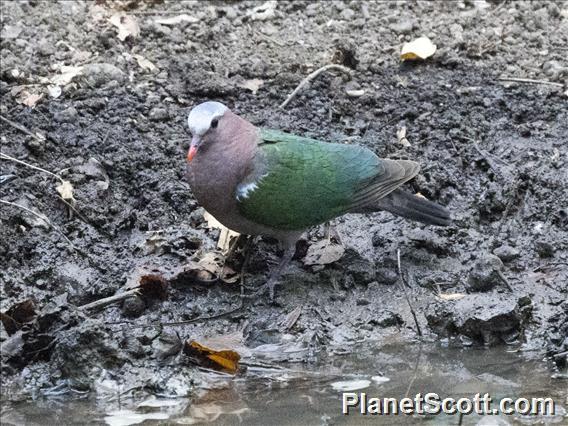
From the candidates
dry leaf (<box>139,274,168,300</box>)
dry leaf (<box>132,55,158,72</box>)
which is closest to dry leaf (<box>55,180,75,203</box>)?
dry leaf (<box>139,274,168,300</box>)

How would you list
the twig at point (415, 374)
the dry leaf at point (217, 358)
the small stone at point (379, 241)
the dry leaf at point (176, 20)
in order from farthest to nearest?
the dry leaf at point (176, 20) → the small stone at point (379, 241) → the dry leaf at point (217, 358) → the twig at point (415, 374)

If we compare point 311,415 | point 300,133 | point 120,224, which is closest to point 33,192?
point 120,224

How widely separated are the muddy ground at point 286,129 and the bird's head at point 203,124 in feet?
2.33

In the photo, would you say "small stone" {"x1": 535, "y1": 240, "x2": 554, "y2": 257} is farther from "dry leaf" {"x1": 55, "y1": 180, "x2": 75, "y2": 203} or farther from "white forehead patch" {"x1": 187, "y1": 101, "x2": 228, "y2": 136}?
"dry leaf" {"x1": 55, "y1": 180, "x2": 75, "y2": 203}

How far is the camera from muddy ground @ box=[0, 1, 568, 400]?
4.98m

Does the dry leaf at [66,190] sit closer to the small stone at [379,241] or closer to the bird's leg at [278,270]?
the bird's leg at [278,270]

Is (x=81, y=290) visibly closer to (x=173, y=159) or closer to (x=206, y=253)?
(x=206, y=253)

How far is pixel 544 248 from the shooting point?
5559mm

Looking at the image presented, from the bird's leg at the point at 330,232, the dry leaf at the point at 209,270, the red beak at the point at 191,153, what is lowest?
the dry leaf at the point at 209,270

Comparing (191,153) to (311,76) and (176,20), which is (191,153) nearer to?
(311,76)

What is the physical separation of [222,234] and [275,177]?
2.23 feet

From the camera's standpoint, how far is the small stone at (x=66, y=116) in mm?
5996

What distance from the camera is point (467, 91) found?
6.49 m

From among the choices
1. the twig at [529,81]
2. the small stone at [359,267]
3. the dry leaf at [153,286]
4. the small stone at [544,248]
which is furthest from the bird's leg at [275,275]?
the twig at [529,81]
